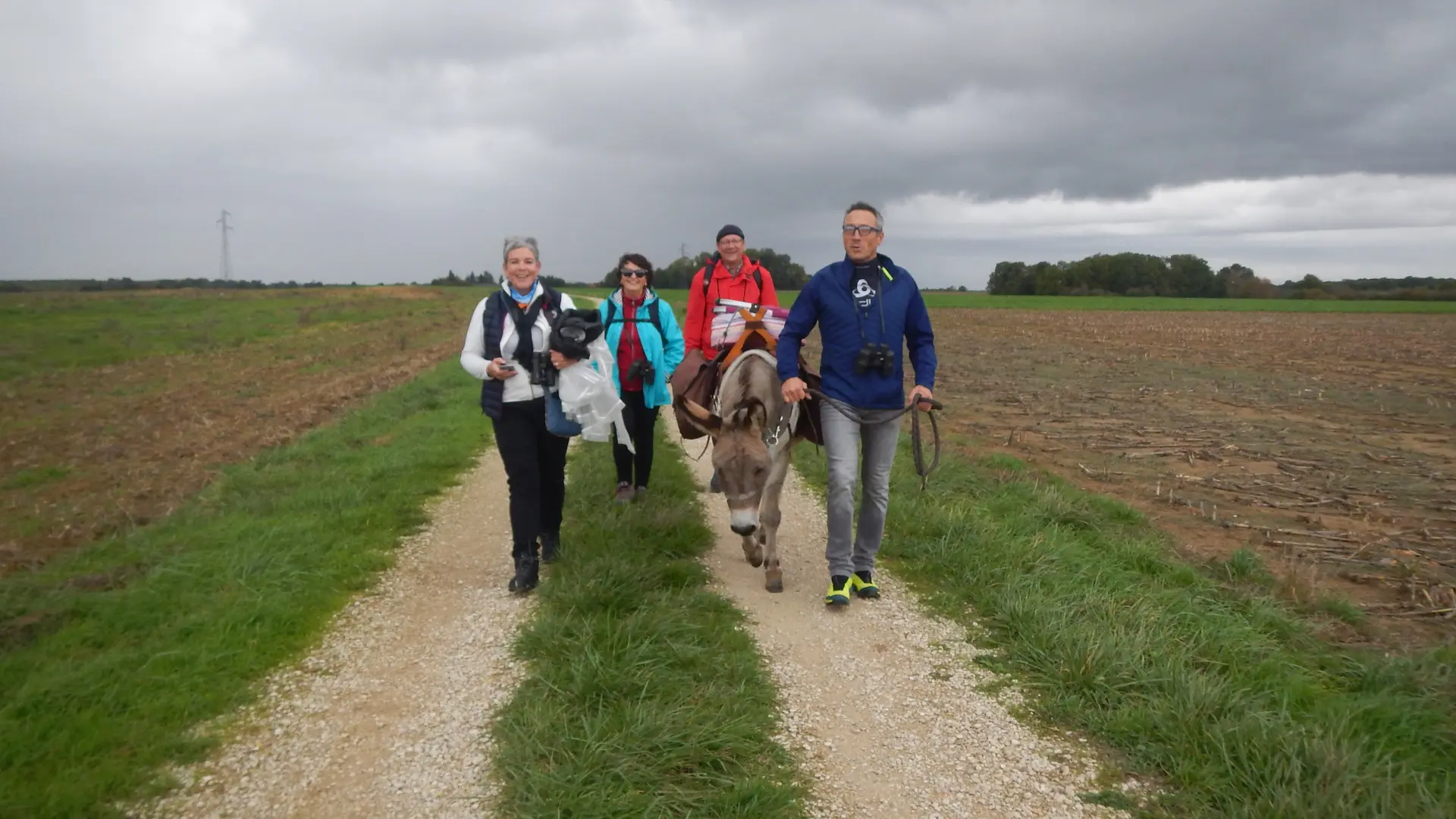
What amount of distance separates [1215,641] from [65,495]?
10.8 metres

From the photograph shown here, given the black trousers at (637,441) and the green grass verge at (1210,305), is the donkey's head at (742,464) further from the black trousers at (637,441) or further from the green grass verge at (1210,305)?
the green grass verge at (1210,305)

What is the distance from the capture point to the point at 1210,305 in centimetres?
6556

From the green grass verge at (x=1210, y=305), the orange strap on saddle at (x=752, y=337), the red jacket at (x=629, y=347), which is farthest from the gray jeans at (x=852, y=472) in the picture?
the green grass verge at (x=1210, y=305)

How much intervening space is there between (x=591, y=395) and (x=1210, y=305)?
73.8m

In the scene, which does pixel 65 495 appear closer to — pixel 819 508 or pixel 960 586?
pixel 819 508

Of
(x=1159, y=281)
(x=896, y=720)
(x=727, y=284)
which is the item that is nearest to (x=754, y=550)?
(x=896, y=720)

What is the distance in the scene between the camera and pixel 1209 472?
9.26m

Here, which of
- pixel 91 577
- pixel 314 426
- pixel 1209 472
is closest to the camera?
pixel 91 577

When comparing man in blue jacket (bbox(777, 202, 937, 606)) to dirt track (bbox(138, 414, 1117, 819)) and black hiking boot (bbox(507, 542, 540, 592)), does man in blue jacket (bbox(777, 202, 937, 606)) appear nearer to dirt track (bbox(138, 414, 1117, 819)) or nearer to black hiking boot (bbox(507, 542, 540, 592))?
dirt track (bbox(138, 414, 1117, 819))

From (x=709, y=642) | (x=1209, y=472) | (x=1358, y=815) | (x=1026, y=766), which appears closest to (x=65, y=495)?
(x=709, y=642)

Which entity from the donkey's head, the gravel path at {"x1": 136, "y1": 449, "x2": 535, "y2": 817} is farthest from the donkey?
the gravel path at {"x1": 136, "y1": 449, "x2": 535, "y2": 817}

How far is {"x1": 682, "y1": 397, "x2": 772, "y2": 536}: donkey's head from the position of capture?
490 cm

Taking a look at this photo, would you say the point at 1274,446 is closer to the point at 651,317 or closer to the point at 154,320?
the point at 651,317

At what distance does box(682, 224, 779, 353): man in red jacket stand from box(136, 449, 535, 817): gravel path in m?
2.78
